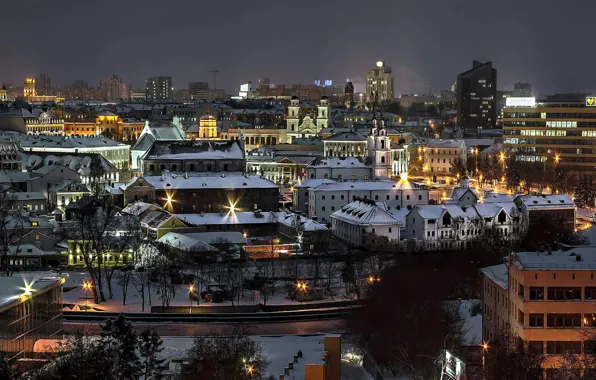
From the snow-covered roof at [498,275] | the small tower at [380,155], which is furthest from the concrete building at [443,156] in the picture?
the snow-covered roof at [498,275]

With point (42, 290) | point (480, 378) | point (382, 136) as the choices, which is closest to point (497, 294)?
point (480, 378)

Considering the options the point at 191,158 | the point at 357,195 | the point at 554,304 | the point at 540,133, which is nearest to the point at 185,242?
the point at 357,195

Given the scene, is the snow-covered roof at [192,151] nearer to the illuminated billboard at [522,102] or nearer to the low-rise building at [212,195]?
the low-rise building at [212,195]

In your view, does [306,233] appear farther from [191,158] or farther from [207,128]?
[207,128]

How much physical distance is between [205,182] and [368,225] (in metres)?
9.65

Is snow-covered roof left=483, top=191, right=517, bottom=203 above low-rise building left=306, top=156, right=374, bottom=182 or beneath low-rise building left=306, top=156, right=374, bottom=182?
beneath

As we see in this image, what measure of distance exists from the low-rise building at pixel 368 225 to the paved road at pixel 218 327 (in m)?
13.6

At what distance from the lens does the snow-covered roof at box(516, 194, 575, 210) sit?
173 feet

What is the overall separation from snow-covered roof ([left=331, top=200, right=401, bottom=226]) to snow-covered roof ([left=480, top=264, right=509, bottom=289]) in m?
17.2

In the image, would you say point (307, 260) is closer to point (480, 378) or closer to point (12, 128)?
point (480, 378)

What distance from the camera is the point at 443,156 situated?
81938 mm

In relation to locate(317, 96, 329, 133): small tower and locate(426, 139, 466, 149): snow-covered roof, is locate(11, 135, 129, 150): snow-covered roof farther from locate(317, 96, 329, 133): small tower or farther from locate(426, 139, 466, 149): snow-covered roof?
locate(426, 139, 466, 149): snow-covered roof

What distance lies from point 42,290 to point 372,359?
8.32 meters

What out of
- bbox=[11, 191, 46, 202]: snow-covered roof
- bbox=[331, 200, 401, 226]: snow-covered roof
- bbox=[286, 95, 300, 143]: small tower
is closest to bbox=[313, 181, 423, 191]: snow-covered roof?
bbox=[331, 200, 401, 226]: snow-covered roof
